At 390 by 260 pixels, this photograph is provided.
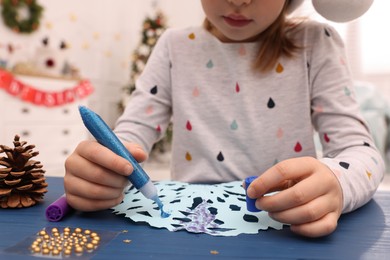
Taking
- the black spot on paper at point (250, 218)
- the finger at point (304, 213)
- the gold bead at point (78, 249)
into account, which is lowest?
the black spot on paper at point (250, 218)

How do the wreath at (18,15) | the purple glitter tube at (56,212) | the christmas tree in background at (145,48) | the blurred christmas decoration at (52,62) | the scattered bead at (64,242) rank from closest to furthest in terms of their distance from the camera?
the scattered bead at (64,242) → the purple glitter tube at (56,212) → the wreath at (18,15) → the blurred christmas decoration at (52,62) → the christmas tree in background at (145,48)

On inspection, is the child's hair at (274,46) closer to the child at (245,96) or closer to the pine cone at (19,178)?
the child at (245,96)

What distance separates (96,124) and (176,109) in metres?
0.40

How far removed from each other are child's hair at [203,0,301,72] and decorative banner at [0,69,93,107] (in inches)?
81.3

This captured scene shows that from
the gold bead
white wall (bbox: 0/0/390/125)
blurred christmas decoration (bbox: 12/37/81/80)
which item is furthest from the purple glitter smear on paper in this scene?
white wall (bbox: 0/0/390/125)

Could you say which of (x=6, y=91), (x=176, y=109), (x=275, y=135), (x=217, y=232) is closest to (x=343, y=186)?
(x=217, y=232)

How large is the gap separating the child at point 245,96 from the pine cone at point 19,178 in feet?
0.63

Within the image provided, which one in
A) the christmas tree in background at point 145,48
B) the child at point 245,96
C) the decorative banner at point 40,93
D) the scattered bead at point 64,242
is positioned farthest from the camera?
the christmas tree in background at point 145,48

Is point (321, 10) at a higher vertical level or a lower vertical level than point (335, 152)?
higher

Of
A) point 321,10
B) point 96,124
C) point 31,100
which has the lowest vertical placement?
point 31,100

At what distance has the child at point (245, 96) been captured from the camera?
0.68 meters

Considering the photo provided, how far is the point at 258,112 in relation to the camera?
2.58 feet

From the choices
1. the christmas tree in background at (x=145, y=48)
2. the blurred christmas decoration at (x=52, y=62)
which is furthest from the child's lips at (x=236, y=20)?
the christmas tree in background at (x=145, y=48)

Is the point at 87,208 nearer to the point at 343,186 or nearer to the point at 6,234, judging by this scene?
the point at 6,234
